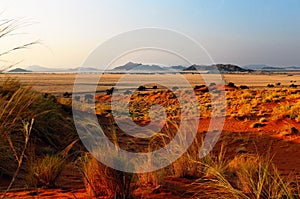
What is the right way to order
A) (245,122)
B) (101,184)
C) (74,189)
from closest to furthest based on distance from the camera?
(101,184), (74,189), (245,122)

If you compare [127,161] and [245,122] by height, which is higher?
[127,161]

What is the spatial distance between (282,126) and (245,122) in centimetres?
232

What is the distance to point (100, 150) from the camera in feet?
16.5

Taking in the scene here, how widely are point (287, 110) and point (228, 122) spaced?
126 inches

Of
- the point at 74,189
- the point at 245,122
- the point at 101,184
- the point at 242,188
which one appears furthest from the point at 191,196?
the point at 245,122

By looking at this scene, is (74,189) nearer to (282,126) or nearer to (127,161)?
(127,161)

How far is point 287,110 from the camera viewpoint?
794 inches

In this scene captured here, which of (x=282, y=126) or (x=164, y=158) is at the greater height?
(x=164, y=158)

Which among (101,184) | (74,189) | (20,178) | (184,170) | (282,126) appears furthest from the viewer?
(282,126)

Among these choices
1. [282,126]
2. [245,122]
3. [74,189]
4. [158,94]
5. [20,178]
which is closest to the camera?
[74,189]

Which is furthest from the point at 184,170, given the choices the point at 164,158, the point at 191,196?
the point at 191,196

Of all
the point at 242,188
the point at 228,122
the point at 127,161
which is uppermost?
the point at 127,161

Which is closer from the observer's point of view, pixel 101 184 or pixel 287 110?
pixel 101 184

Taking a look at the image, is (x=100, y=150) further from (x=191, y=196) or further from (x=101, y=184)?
(x=191, y=196)
